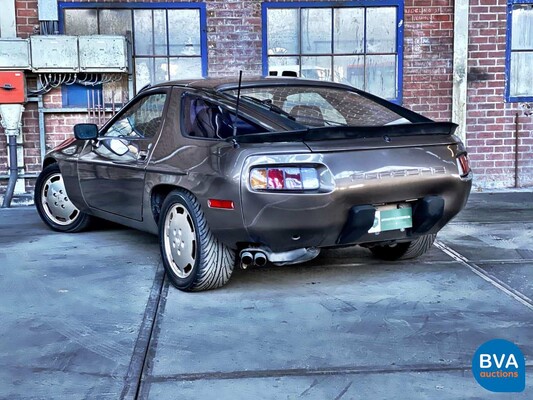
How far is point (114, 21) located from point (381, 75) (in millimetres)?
3398

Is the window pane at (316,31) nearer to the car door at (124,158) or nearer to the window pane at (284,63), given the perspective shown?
the window pane at (284,63)

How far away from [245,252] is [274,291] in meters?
0.44

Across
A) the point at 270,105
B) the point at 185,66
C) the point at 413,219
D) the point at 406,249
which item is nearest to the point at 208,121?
the point at 270,105

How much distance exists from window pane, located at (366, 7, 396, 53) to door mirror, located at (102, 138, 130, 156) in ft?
15.0

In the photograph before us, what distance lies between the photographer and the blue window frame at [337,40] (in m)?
9.23

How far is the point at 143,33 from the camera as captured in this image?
30.0ft

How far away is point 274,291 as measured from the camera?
15.9 feet

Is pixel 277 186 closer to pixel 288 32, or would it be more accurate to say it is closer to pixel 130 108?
pixel 130 108

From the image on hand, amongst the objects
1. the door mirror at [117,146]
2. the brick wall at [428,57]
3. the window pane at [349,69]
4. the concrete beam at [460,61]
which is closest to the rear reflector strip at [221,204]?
the door mirror at [117,146]

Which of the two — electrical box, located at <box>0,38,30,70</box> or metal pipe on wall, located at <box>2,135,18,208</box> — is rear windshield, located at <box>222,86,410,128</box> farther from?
metal pipe on wall, located at <box>2,135,18,208</box>

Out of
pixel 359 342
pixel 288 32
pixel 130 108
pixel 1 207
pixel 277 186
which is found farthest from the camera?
pixel 288 32

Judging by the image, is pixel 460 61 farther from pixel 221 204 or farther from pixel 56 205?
pixel 221 204

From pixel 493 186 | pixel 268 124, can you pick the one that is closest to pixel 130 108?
pixel 268 124

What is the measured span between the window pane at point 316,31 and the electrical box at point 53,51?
8.60 ft
